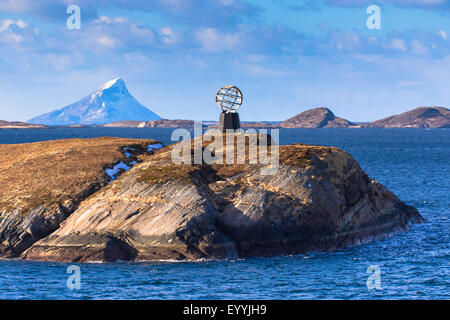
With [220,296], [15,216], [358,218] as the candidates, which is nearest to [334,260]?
[358,218]

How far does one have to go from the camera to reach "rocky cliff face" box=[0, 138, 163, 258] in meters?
53.4

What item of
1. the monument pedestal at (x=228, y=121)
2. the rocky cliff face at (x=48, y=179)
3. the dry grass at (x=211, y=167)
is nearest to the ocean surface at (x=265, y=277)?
the rocky cliff face at (x=48, y=179)

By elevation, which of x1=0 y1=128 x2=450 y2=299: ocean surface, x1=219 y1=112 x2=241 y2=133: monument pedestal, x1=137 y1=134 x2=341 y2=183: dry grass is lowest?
x1=0 y1=128 x2=450 y2=299: ocean surface

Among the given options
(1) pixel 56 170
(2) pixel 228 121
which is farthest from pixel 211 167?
(1) pixel 56 170

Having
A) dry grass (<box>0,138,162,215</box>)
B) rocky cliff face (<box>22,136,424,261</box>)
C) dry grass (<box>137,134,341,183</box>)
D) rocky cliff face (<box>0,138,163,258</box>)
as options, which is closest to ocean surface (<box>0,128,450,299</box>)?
rocky cliff face (<box>22,136,424,261</box>)

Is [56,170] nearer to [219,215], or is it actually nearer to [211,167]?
[211,167]

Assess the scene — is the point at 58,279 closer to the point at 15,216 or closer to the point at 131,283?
the point at 131,283

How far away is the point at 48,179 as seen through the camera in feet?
198

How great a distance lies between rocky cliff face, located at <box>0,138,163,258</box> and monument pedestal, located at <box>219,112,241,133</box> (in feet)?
29.2

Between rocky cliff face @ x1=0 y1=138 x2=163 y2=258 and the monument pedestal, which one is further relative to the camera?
the monument pedestal

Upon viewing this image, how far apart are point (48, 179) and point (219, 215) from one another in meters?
19.1

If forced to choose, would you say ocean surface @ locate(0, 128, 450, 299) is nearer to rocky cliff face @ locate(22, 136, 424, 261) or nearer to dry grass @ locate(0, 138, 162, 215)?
rocky cliff face @ locate(22, 136, 424, 261)

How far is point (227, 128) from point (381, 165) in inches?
2655

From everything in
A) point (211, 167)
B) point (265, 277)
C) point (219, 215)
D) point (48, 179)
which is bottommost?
point (265, 277)
